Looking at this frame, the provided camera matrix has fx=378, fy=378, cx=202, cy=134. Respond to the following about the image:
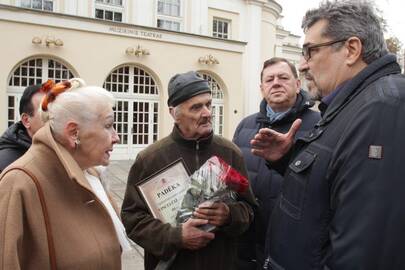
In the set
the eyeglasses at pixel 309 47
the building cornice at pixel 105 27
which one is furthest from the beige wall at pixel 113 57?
the eyeglasses at pixel 309 47

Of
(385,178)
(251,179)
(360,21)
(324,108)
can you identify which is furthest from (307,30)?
(251,179)

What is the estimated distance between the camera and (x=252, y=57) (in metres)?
25.6

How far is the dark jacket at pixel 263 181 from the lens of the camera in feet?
9.96

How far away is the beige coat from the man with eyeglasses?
3.31 ft

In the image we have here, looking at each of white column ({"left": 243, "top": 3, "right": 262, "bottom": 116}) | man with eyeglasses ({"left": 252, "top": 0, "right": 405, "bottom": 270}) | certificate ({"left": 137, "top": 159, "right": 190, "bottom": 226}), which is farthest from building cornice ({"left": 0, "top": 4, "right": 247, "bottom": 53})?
man with eyeglasses ({"left": 252, "top": 0, "right": 405, "bottom": 270})

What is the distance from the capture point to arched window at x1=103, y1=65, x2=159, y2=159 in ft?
61.5

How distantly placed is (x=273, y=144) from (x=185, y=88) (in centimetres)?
78

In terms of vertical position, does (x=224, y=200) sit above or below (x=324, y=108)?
below

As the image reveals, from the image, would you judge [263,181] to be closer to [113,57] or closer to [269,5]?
[113,57]

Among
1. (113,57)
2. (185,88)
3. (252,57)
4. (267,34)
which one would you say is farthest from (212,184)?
(267,34)

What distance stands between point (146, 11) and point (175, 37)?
8.72 feet

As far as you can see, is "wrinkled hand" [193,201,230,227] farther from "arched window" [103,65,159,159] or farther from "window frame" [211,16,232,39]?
"window frame" [211,16,232,39]

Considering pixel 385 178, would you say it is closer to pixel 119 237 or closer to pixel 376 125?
pixel 376 125

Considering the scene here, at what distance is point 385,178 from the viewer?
58.4 inches
